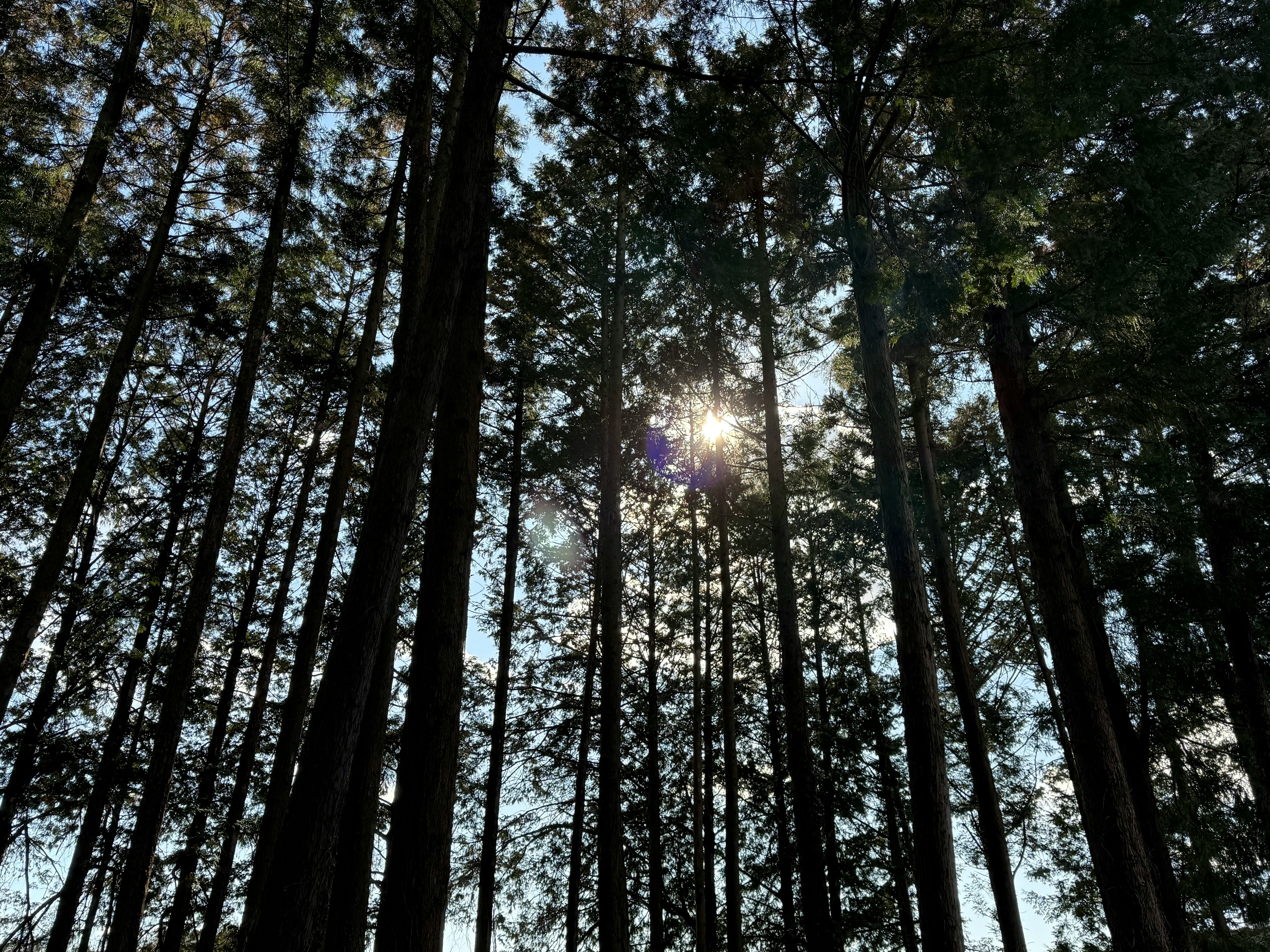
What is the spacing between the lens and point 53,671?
9109mm

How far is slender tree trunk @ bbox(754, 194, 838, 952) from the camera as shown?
747cm

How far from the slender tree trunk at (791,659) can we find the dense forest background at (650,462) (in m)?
0.06

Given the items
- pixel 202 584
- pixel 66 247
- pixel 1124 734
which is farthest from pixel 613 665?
pixel 66 247

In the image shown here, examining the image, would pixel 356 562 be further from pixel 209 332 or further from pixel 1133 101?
pixel 209 332

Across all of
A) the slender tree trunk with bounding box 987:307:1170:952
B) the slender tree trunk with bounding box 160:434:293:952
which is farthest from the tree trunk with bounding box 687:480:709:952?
the slender tree trunk with bounding box 160:434:293:952

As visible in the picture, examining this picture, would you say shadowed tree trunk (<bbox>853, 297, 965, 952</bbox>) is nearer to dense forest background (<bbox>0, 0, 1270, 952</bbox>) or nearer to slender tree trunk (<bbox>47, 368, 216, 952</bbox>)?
dense forest background (<bbox>0, 0, 1270, 952</bbox>)

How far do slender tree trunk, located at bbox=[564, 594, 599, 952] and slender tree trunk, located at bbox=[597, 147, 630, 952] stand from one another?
1371mm

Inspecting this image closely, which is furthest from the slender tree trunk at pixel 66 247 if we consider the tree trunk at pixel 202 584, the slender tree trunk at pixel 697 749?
the slender tree trunk at pixel 697 749

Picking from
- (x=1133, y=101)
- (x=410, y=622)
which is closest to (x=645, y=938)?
(x=410, y=622)

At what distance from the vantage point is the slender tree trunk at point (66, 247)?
7.32 meters

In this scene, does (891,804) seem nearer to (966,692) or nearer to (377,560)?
(966,692)

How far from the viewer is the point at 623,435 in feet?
44.4

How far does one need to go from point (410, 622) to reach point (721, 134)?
9.88 m

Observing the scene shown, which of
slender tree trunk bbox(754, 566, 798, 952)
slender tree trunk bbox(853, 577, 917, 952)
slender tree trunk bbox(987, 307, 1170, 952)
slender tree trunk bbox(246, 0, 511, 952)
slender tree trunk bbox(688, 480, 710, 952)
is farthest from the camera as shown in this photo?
slender tree trunk bbox(853, 577, 917, 952)
